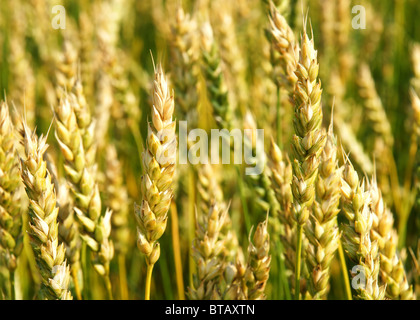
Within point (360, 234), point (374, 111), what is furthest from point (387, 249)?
point (374, 111)

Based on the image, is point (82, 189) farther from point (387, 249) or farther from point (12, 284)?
point (387, 249)

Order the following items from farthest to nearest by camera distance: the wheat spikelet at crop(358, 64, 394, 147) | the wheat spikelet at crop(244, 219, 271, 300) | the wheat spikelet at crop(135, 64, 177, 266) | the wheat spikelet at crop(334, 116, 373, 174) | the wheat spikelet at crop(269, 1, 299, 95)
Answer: the wheat spikelet at crop(358, 64, 394, 147) → the wheat spikelet at crop(334, 116, 373, 174) → the wheat spikelet at crop(269, 1, 299, 95) → the wheat spikelet at crop(244, 219, 271, 300) → the wheat spikelet at crop(135, 64, 177, 266)

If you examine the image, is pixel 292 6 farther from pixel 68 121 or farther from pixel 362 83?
pixel 68 121

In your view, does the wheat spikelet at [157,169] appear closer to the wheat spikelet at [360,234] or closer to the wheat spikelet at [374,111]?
the wheat spikelet at [360,234]

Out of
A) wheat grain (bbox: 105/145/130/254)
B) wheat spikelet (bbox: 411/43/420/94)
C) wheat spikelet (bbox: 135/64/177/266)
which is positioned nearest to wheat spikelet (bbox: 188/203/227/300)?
wheat spikelet (bbox: 135/64/177/266)

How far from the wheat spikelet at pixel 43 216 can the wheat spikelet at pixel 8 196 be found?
0.49 feet

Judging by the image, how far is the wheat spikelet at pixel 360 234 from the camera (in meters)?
0.92

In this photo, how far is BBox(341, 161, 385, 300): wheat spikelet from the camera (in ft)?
3.02

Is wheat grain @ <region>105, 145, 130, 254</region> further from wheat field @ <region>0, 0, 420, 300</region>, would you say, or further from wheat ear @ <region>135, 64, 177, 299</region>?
wheat ear @ <region>135, 64, 177, 299</region>

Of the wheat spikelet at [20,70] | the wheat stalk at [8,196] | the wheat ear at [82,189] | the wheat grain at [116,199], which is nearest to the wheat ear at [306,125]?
the wheat ear at [82,189]

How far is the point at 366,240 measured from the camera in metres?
0.92

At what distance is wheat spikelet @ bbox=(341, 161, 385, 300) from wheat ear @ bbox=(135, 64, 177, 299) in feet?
1.17

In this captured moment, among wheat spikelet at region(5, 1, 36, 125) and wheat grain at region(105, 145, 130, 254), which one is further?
wheat spikelet at region(5, 1, 36, 125)

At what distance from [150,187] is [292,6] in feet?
3.02
